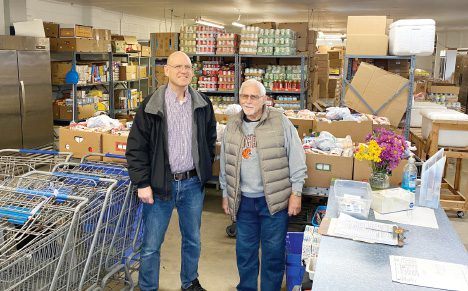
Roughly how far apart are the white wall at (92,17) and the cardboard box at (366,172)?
8.52 metres

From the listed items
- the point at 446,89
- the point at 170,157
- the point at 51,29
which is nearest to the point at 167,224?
the point at 170,157

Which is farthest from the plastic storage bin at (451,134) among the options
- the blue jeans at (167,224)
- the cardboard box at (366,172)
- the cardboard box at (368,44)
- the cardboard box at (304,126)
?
the blue jeans at (167,224)

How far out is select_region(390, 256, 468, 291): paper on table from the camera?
196cm

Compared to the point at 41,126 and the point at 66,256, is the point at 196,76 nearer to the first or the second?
the point at 41,126

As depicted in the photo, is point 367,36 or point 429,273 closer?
point 429,273

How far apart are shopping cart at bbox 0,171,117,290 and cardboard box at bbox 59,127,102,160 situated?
135cm

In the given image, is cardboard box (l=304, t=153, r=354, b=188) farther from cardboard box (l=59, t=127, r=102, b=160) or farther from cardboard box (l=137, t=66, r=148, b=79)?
cardboard box (l=137, t=66, r=148, b=79)

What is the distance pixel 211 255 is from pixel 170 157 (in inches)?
61.3

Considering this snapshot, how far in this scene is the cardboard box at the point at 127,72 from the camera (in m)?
10.7

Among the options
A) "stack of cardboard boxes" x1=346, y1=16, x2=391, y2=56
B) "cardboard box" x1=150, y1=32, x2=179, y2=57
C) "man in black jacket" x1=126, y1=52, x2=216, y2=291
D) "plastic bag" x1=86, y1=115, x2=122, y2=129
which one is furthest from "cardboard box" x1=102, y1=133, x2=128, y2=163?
"cardboard box" x1=150, y1=32, x2=179, y2=57

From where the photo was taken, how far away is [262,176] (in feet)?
9.96

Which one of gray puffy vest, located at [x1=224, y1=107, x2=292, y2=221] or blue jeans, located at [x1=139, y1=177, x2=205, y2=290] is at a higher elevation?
gray puffy vest, located at [x1=224, y1=107, x2=292, y2=221]

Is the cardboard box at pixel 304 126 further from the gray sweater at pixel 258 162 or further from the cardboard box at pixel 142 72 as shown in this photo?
the cardboard box at pixel 142 72

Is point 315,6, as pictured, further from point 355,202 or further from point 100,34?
point 355,202
